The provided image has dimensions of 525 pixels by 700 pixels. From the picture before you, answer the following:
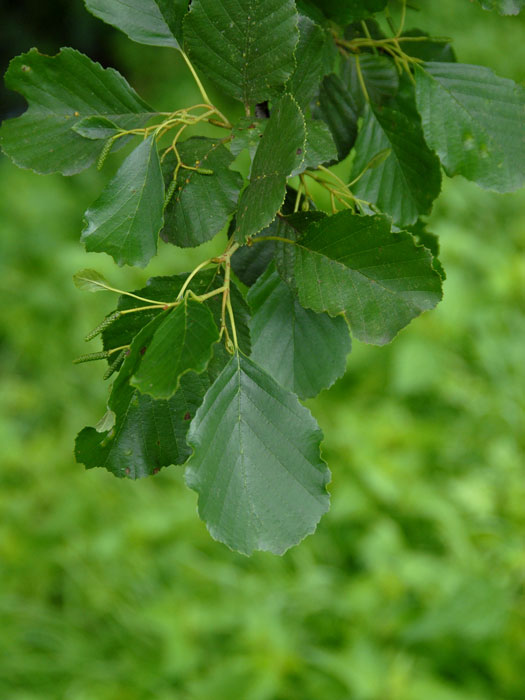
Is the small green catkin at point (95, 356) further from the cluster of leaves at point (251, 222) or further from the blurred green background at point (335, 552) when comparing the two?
the blurred green background at point (335, 552)

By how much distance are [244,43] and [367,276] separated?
0.14m

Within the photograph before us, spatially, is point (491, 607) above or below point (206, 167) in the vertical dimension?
below

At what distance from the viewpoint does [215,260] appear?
397mm

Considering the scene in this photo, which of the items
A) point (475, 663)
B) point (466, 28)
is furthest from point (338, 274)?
point (466, 28)

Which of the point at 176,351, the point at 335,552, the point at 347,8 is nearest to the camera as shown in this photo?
the point at 176,351

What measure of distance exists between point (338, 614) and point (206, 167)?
127cm

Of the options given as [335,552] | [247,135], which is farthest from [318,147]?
[335,552]

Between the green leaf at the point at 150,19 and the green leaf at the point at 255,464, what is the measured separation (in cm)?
19

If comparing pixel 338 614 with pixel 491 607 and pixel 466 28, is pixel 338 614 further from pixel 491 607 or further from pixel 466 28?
pixel 466 28

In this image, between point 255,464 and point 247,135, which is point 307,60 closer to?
point 247,135

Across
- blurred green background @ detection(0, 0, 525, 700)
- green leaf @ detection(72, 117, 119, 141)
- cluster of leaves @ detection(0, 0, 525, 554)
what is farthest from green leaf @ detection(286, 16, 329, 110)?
blurred green background @ detection(0, 0, 525, 700)

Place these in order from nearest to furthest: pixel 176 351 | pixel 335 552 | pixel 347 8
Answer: pixel 176 351 < pixel 347 8 < pixel 335 552

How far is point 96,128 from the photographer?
15.8 inches

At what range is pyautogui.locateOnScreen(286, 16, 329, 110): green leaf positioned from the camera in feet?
1.31
